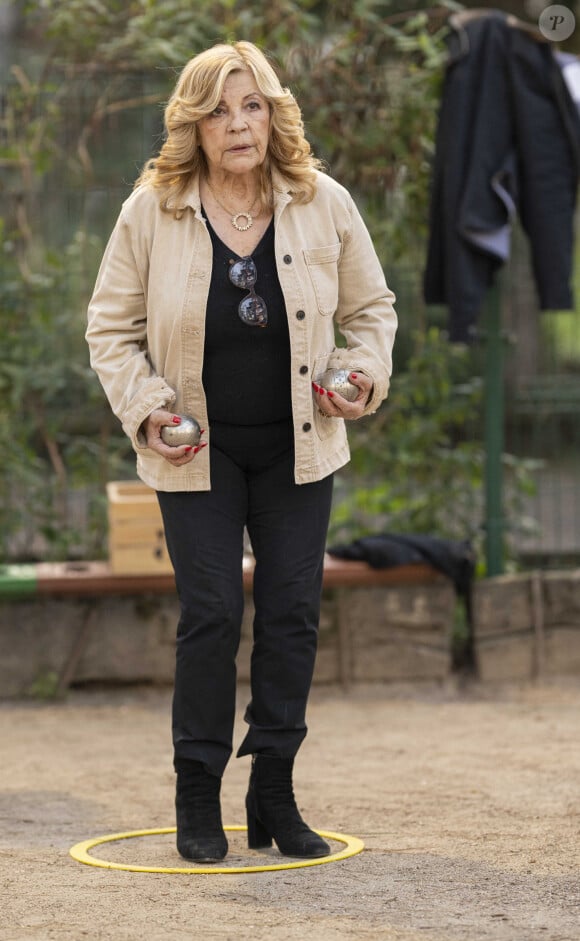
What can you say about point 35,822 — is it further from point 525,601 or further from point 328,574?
point 525,601

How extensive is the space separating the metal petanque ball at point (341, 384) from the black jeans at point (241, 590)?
16cm

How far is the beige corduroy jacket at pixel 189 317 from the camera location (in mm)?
3764

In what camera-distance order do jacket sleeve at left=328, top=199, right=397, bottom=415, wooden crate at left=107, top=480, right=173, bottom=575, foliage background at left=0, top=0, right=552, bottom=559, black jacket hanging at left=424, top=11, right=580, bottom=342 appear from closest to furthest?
jacket sleeve at left=328, top=199, right=397, bottom=415, wooden crate at left=107, top=480, right=173, bottom=575, black jacket hanging at left=424, top=11, right=580, bottom=342, foliage background at left=0, top=0, right=552, bottom=559

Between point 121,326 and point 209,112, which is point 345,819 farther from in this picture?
point 209,112

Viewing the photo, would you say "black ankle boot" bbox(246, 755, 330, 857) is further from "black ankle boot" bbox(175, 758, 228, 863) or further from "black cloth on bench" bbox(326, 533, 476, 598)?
"black cloth on bench" bbox(326, 533, 476, 598)

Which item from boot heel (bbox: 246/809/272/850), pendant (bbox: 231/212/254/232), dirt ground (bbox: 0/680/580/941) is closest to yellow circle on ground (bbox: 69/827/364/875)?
dirt ground (bbox: 0/680/580/941)

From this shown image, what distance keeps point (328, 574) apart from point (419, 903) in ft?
10.1

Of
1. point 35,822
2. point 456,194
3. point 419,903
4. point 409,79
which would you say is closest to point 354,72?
point 409,79

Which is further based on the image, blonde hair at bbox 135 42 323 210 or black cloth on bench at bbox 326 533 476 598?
black cloth on bench at bbox 326 533 476 598

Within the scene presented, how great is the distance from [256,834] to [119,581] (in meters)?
2.49

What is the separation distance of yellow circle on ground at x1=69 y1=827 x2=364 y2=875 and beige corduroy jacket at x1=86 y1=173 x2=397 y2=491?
0.95 metres

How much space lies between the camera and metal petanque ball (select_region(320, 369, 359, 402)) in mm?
3793

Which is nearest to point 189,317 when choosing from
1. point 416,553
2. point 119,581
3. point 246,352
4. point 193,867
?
point 246,352

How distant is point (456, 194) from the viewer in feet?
21.1
